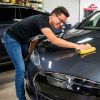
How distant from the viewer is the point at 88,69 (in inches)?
88.5

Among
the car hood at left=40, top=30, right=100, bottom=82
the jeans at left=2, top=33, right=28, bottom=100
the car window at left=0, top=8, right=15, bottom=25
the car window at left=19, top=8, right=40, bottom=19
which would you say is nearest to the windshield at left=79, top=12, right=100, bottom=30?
the car hood at left=40, top=30, right=100, bottom=82

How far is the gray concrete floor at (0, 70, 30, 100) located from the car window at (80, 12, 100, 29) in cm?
140

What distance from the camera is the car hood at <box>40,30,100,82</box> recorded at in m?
2.22

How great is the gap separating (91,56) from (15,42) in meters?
1.03

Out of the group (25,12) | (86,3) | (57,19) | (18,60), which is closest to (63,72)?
(57,19)

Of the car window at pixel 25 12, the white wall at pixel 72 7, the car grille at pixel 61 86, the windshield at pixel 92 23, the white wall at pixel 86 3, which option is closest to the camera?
the car grille at pixel 61 86

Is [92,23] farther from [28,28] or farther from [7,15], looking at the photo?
[7,15]

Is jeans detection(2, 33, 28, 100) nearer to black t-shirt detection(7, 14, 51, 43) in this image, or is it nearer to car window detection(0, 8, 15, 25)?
black t-shirt detection(7, 14, 51, 43)

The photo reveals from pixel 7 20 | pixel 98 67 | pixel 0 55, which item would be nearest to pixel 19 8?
pixel 7 20

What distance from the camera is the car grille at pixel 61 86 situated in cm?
215

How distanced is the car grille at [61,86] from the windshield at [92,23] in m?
1.31

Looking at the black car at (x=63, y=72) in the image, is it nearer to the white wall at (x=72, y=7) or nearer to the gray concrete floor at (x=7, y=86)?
the gray concrete floor at (x=7, y=86)

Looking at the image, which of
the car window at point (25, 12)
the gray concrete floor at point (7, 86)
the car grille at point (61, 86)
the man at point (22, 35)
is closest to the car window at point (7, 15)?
the car window at point (25, 12)

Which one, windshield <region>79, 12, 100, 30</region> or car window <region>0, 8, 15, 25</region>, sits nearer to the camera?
windshield <region>79, 12, 100, 30</region>
